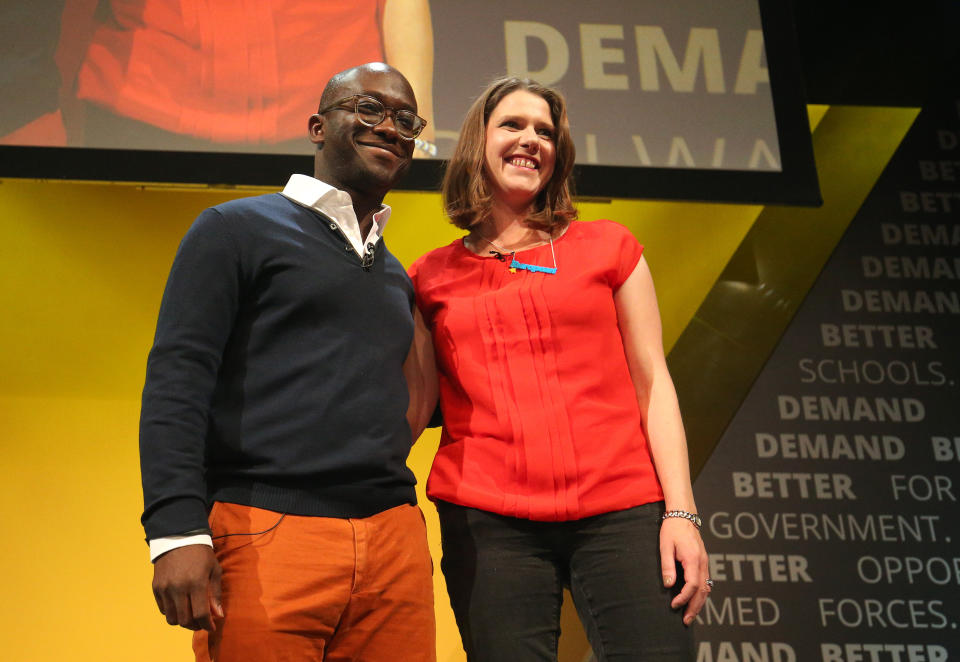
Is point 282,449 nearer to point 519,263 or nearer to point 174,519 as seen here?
point 174,519

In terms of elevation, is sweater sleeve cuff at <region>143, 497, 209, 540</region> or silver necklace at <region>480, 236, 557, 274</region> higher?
silver necklace at <region>480, 236, 557, 274</region>

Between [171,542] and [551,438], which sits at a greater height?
[551,438]

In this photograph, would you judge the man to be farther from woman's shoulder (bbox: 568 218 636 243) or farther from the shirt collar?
woman's shoulder (bbox: 568 218 636 243)

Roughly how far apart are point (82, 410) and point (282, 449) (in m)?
2.11

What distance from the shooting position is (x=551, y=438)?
4.79 feet

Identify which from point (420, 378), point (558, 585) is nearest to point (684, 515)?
point (558, 585)

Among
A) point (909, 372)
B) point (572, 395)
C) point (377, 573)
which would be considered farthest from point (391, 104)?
point (909, 372)

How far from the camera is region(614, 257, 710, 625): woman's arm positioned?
1.39 meters

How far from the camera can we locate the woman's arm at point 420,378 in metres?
1.60

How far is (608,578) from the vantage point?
4.57 feet

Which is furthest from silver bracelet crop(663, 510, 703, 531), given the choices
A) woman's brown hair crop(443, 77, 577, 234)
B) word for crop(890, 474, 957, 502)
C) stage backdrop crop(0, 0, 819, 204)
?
word for crop(890, 474, 957, 502)

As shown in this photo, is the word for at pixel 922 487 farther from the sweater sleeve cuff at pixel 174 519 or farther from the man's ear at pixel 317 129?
the sweater sleeve cuff at pixel 174 519

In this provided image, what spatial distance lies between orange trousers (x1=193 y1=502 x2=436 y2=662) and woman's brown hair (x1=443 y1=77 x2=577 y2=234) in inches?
24.9


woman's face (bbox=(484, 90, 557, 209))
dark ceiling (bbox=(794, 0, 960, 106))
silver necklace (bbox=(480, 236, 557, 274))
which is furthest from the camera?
dark ceiling (bbox=(794, 0, 960, 106))
